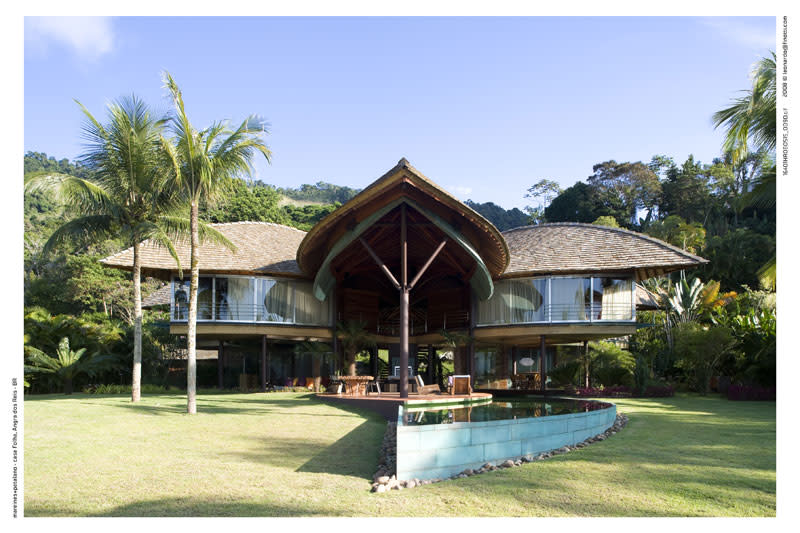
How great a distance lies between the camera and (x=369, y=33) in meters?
10.2

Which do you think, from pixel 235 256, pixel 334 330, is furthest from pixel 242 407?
pixel 235 256

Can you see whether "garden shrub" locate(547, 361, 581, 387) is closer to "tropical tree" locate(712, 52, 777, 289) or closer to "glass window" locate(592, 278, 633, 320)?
"glass window" locate(592, 278, 633, 320)

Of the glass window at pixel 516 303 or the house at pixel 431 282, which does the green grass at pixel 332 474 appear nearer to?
the house at pixel 431 282

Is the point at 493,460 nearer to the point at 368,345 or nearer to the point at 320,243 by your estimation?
the point at 320,243

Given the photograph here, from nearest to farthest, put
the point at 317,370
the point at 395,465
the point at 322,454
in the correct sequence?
the point at 395,465, the point at 322,454, the point at 317,370

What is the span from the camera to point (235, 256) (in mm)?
23344

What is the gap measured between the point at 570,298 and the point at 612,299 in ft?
4.96

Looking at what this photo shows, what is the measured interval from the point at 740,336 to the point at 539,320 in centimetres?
704

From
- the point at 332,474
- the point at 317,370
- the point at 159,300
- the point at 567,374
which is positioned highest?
the point at 159,300

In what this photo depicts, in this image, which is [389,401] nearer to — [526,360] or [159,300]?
[526,360]

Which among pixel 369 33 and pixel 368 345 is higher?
pixel 369 33

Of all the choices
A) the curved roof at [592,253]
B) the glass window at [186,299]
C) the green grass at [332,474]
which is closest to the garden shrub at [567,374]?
the curved roof at [592,253]
